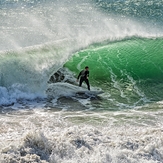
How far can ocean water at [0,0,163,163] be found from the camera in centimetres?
1034

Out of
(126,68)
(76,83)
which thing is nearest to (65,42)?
(126,68)

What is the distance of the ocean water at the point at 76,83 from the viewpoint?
10.3 meters

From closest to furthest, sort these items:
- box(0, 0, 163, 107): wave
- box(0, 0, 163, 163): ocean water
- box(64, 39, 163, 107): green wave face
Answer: box(0, 0, 163, 163): ocean water → box(64, 39, 163, 107): green wave face → box(0, 0, 163, 107): wave

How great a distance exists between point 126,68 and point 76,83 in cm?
407

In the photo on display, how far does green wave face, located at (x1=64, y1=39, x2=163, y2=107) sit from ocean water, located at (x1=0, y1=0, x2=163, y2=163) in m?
0.05

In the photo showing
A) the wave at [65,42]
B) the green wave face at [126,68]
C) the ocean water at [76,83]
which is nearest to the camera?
the ocean water at [76,83]

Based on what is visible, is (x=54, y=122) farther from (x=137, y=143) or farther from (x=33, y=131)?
(x=137, y=143)

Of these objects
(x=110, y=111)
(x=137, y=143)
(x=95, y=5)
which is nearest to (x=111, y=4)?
(x=95, y=5)

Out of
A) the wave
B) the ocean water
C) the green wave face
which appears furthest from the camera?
the wave

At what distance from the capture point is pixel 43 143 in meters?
10.2

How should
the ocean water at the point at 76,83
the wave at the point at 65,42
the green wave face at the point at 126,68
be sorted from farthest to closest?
the wave at the point at 65,42 < the green wave face at the point at 126,68 < the ocean water at the point at 76,83

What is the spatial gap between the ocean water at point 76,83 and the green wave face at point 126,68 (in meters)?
0.05

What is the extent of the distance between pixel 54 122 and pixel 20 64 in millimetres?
6872

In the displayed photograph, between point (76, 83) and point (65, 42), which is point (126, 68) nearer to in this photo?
point (76, 83)
